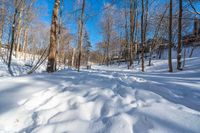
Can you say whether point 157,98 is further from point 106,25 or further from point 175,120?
point 106,25

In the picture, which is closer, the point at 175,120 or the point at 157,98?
the point at 175,120

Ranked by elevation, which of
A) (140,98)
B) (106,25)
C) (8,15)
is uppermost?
(106,25)

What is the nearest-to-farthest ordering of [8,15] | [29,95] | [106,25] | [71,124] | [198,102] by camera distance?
1. [71,124]
2. [198,102]
3. [29,95]
4. [8,15]
5. [106,25]

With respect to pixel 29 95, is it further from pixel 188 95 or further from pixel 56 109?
pixel 188 95

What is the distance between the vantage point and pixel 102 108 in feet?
10.3

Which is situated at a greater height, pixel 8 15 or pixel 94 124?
pixel 8 15

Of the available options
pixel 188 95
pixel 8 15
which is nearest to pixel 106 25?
pixel 8 15

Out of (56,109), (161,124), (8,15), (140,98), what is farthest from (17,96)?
(8,15)

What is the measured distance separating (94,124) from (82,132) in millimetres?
236

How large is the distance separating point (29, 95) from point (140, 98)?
2038 mm

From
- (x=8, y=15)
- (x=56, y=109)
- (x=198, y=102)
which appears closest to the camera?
(x=56, y=109)

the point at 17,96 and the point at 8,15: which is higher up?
the point at 8,15

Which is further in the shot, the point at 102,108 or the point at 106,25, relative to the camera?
the point at 106,25

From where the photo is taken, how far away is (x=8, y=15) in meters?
19.2
